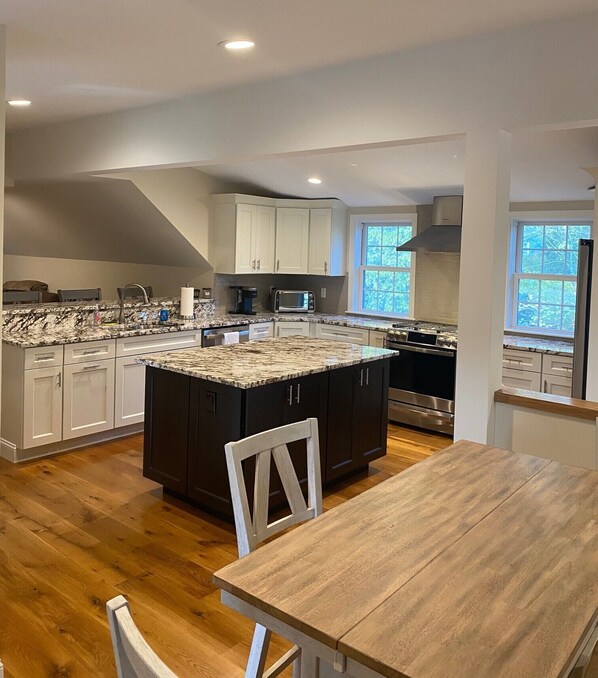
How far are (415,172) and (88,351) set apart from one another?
2.95 metres

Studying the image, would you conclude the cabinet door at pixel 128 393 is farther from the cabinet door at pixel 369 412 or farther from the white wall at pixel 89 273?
the white wall at pixel 89 273

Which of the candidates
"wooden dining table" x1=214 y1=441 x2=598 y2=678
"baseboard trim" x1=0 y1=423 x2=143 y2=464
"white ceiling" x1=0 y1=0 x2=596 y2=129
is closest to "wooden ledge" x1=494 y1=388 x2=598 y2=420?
"wooden dining table" x1=214 y1=441 x2=598 y2=678

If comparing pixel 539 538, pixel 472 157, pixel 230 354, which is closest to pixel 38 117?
pixel 230 354

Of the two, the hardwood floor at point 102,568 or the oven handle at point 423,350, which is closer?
the hardwood floor at point 102,568

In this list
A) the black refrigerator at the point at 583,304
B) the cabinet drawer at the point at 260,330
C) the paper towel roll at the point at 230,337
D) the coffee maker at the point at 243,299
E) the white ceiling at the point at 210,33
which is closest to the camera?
the white ceiling at the point at 210,33

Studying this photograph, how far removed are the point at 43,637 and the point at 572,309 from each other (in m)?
4.68

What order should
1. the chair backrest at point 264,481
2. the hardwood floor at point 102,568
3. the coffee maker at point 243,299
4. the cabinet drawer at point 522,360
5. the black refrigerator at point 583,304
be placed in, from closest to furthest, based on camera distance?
the chair backrest at point 264,481 → the hardwood floor at point 102,568 → the black refrigerator at point 583,304 → the cabinet drawer at point 522,360 → the coffee maker at point 243,299

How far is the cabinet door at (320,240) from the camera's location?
21.8 ft

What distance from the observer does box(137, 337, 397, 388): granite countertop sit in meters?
3.60

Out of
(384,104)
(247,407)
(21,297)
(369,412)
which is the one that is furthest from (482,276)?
(21,297)

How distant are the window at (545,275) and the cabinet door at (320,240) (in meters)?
1.83

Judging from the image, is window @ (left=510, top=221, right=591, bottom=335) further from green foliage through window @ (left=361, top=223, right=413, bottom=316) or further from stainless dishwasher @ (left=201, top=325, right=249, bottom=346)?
stainless dishwasher @ (left=201, top=325, right=249, bottom=346)

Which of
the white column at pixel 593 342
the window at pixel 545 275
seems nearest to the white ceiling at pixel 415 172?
the window at pixel 545 275

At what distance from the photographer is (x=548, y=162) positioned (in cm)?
455
